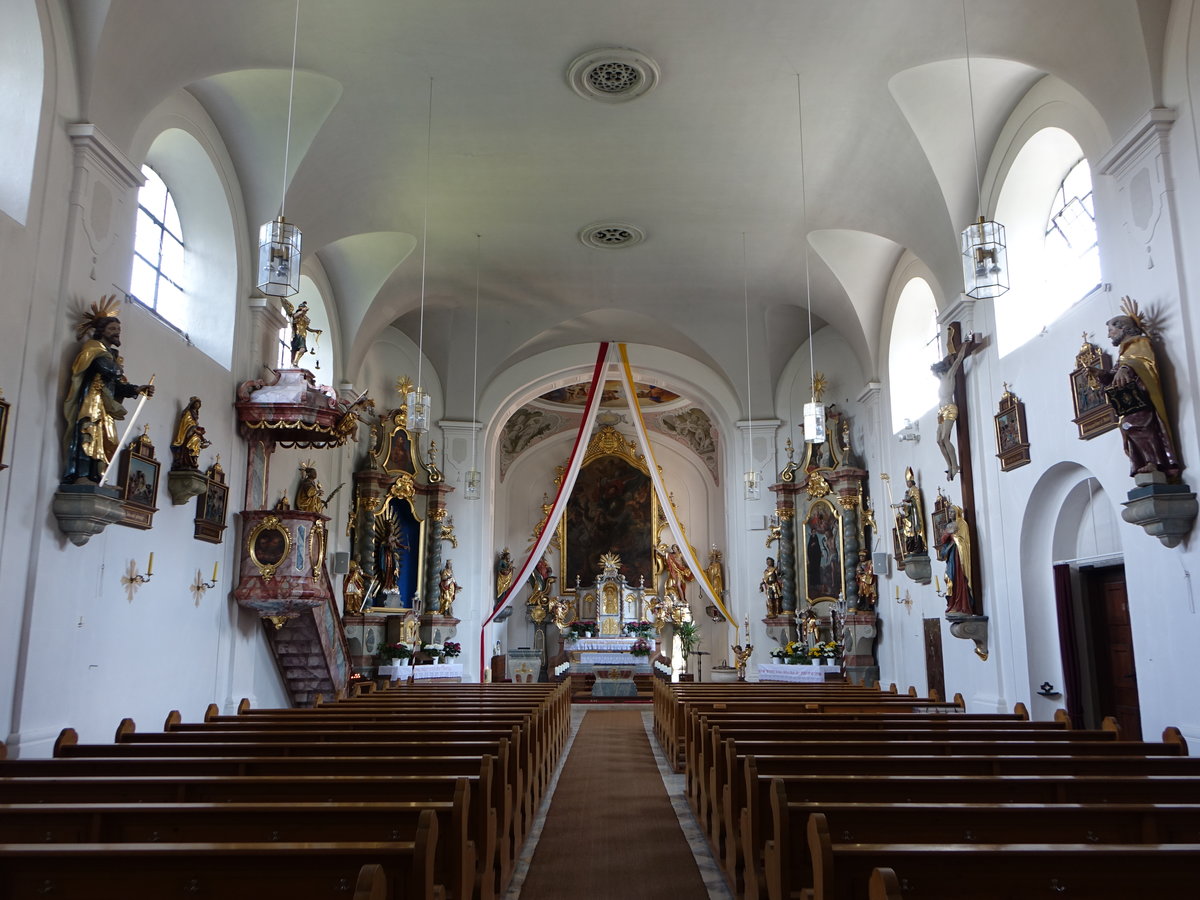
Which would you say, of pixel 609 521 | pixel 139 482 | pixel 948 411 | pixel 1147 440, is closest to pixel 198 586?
pixel 139 482

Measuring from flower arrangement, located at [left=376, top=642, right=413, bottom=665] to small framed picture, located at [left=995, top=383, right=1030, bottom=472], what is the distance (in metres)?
9.19

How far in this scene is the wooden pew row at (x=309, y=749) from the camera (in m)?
A: 5.12

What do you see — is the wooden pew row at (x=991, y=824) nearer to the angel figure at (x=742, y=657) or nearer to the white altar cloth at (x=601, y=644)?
the angel figure at (x=742, y=657)

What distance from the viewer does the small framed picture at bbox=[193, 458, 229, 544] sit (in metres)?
9.11

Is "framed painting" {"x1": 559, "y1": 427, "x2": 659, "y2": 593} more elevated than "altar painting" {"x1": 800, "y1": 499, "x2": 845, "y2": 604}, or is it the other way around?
Answer: "framed painting" {"x1": 559, "y1": 427, "x2": 659, "y2": 593}

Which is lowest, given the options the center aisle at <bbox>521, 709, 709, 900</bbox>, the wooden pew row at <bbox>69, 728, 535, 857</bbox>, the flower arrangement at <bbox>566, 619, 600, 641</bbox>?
the center aisle at <bbox>521, 709, 709, 900</bbox>

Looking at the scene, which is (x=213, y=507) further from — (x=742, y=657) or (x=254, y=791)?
(x=742, y=657)

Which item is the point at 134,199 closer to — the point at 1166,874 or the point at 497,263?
the point at 497,263

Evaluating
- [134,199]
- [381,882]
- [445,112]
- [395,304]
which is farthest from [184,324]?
[381,882]

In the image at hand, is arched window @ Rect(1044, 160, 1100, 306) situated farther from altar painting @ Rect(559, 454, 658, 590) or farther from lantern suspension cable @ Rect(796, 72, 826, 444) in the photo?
altar painting @ Rect(559, 454, 658, 590)

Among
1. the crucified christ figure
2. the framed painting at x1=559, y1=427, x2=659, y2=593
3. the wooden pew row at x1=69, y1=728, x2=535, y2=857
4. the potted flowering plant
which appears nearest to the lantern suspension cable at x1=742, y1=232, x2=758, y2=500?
the crucified christ figure

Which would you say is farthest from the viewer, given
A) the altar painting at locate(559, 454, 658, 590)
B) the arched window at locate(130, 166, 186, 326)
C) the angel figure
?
the altar painting at locate(559, 454, 658, 590)

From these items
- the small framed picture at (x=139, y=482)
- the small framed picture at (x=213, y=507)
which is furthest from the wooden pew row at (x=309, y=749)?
the small framed picture at (x=213, y=507)

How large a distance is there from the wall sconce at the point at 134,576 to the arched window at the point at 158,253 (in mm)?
2643
